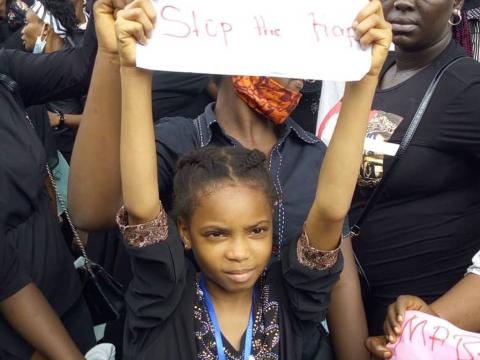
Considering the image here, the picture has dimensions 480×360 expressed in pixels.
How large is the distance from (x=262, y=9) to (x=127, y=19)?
268 mm

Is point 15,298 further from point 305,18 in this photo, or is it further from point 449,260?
point 449,260

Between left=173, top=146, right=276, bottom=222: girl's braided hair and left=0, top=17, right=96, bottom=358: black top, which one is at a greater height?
left=173, top=146, right=276, bottom=222: girl's braided hair

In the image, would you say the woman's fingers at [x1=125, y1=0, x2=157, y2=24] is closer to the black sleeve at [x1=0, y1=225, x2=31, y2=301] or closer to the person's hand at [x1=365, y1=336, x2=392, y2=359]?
the black sleeve at [x1=0, y1=225, x2=31, y2=301]

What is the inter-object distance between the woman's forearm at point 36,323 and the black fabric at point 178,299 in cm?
33

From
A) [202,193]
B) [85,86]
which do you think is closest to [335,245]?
[202,193]

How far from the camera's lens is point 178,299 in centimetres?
149

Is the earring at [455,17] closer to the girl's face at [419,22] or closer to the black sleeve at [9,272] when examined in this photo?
the girl's face at [419,22]

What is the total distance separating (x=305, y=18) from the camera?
1.30 metres

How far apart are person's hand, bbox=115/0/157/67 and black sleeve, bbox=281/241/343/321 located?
1.99ft

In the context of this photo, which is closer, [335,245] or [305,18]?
[305,18]

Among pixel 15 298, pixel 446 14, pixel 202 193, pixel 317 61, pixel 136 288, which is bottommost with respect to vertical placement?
pixel 15 298

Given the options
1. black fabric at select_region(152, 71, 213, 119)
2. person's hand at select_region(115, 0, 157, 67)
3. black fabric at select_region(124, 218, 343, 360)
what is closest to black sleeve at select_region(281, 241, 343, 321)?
black fabric at select_region(124, 218, 343, 360)

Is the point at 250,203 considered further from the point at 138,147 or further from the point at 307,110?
the point at 307,110

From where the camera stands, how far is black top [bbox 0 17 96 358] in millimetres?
1841
